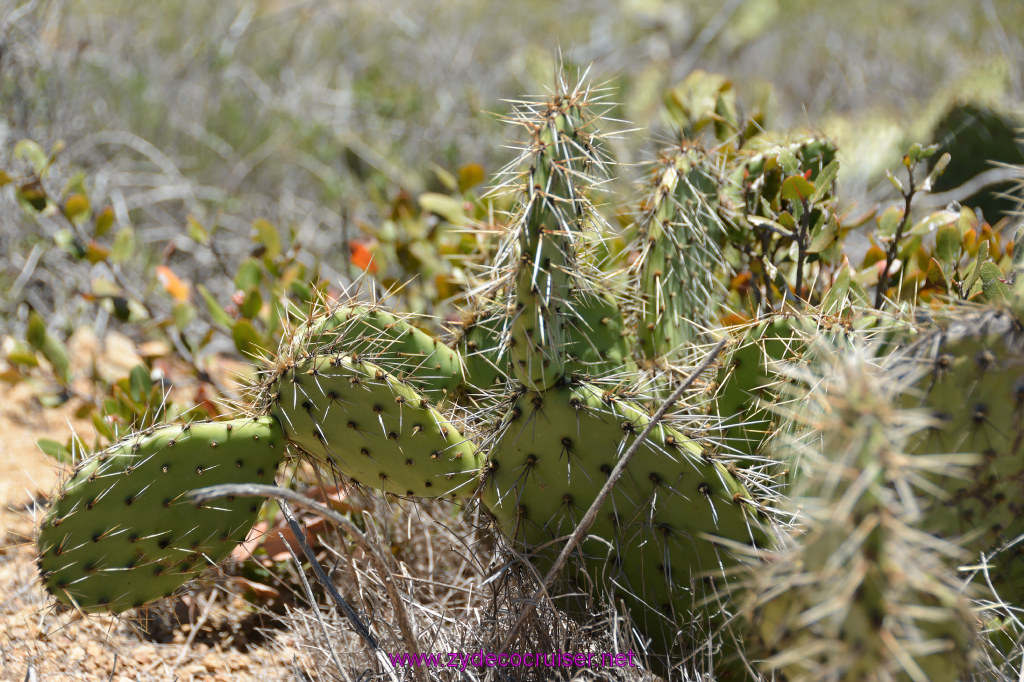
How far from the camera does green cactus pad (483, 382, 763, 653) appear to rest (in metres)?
1.42

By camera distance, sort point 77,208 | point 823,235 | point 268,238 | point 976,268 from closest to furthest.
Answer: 1. point 976,268
2. point 823,235
3. point 77,208
4. point 268,238

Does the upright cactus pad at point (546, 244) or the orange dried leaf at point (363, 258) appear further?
the orange dried leaf at point (363, 258)

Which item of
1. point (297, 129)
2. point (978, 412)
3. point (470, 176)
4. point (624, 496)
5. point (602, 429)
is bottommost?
point (624, 496)

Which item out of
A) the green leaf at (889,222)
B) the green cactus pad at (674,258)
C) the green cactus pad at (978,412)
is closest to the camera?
the green cactus pad at (978,412)

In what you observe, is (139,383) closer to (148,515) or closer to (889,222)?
(148,515)

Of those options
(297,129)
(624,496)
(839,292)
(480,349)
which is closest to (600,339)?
(480,349)

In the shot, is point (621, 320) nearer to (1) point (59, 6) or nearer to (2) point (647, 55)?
(1) point (59, 6)

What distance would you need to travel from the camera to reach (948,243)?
1.80 metres

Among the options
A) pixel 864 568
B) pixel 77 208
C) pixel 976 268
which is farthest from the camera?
pixel 77 208

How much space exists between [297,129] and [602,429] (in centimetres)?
351

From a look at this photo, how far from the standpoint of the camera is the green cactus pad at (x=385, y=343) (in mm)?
1611

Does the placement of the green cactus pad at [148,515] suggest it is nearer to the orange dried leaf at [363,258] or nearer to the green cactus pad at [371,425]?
the green cactus pad at [371,425]

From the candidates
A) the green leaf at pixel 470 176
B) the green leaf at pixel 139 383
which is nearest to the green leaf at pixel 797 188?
the green leaf at pixel 470 176

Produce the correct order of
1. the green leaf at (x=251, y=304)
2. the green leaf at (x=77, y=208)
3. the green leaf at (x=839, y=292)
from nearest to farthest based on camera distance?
the green leaf at (x=839, y=292)
the green leaf at (x=251, y=304)
the green leaf at (x=77, y=208)
